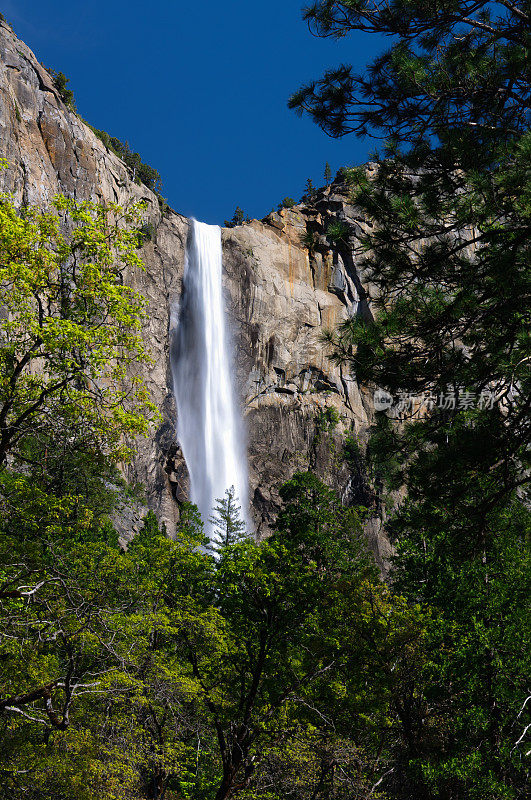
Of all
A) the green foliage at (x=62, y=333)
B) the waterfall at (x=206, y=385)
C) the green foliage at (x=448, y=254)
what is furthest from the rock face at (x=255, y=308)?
the green foliage at (x=448, y=254)

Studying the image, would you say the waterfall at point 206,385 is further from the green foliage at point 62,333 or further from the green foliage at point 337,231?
the green foliage at point 337,231

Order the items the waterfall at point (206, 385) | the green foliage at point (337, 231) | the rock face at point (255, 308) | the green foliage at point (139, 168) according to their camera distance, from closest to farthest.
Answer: the green foliage at point (337, 231), the rock face at point (255, 308), the waterfall at point (206, 385), the green foliage at point (139, 168)

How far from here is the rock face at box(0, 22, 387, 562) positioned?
40.4 meters

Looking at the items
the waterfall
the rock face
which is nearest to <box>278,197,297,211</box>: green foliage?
the rock face

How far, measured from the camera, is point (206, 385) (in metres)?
52.8

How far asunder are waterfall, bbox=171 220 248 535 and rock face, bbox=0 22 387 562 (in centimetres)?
110

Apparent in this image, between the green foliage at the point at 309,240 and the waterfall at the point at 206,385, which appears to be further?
the waterfall at the point at 206,385

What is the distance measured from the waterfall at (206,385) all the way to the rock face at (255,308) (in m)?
1.10

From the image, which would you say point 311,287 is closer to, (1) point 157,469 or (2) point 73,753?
(1) point 157,469

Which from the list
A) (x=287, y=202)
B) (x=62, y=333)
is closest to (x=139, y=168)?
(x=287, y=202)

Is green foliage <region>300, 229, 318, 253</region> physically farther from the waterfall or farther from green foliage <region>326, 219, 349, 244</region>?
the waterfall

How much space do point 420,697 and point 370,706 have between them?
6.21 feet

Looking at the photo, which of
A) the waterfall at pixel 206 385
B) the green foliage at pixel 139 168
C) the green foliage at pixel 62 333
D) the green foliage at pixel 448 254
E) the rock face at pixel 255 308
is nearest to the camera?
the green foliage at pixel 448 254

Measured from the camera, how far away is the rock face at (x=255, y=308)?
40.4 metres
